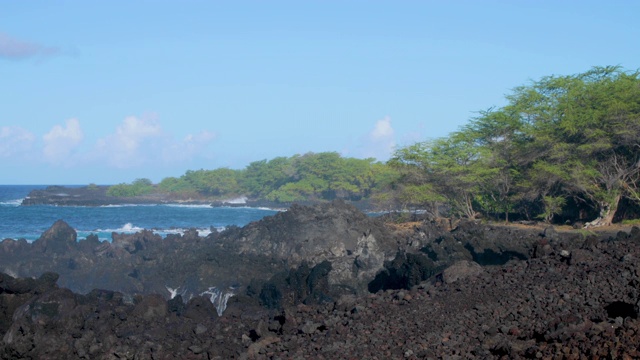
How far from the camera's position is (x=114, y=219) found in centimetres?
4662

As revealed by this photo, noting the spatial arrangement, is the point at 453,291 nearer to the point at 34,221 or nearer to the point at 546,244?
the point at 546,244

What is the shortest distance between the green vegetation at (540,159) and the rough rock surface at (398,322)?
10.2m

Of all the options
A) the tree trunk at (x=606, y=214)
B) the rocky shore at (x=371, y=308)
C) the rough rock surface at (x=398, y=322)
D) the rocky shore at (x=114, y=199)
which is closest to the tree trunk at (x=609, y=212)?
the tree trunk at (x=606, y=214)

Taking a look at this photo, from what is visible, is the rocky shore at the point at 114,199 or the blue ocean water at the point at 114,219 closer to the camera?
the blue ocean water at the point at 114,219

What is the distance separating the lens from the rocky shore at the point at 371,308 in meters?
8.17

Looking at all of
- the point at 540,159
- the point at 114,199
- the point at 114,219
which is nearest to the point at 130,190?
the point at 114,199

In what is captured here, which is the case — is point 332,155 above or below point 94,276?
above

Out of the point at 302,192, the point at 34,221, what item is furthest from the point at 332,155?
the point at 34,221

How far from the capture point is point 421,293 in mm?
10898

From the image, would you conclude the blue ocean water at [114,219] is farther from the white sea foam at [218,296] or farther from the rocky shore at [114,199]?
the white sea foam at [218,296]

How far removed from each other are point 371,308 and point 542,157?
51.3 feet

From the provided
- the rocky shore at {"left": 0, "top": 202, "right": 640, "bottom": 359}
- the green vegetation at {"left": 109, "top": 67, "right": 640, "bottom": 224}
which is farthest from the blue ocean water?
the rocky shore at {"left": 0, "top": 202, "right": 640, "bottom": 359}

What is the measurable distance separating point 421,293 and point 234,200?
193 ft

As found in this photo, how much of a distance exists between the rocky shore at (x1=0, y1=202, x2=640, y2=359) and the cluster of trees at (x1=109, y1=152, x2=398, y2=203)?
104ft
